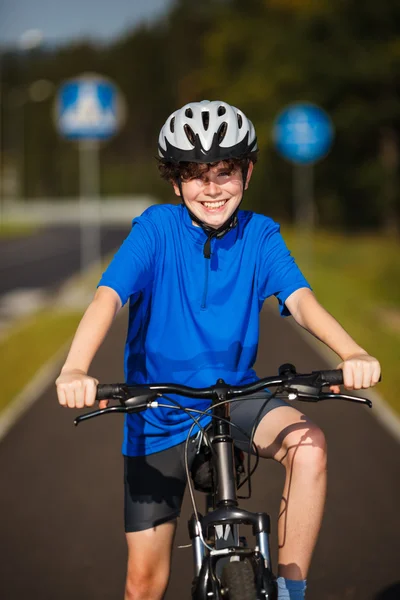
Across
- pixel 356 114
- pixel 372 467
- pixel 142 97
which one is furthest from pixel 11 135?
pixel 372 467

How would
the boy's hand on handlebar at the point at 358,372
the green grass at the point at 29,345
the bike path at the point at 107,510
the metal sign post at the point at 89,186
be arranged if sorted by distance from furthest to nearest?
the metal sign post at the point at 89,186 < the green grass at the point at 29,345 < the bike path at the point at 107,510 < the boy's hand on handlebar at the point at 358,372

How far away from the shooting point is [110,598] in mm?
4523

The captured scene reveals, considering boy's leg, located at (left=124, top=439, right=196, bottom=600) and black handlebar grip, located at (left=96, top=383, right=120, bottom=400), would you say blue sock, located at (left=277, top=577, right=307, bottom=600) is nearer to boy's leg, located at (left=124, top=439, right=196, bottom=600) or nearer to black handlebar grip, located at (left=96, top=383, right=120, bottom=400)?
boy's leg, located at (left=124, top=439, right=196, bottom=600)

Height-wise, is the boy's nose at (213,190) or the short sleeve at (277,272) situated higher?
the boy's nose at (213,190)

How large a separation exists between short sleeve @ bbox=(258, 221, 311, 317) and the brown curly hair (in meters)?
0.24

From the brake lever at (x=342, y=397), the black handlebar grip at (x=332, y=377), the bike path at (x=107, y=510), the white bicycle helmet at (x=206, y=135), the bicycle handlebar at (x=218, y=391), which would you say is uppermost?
the white bicycle helmet at (x=206, y=135)

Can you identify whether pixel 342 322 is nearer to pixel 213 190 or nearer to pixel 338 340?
pixel 213 190

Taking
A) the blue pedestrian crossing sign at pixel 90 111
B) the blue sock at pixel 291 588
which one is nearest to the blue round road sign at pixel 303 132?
the blue pedestrian crossing sign at pixel 90 111

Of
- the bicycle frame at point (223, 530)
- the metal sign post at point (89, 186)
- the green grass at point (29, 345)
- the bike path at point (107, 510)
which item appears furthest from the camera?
the metal sign post at point (89, 186)

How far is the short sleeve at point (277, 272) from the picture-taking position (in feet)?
10.9

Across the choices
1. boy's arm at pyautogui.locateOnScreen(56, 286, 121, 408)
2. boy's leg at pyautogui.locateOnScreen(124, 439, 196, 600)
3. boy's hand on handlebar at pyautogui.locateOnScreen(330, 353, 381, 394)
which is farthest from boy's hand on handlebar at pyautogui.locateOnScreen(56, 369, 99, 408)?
boy's hand on handlebar at pyautogui.locateOnScreen(330, 353, 381, 394)

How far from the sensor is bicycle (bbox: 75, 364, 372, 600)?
9.00 feet

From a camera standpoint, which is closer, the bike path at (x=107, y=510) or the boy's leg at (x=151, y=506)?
the boy's leg at (x=151, y=506)

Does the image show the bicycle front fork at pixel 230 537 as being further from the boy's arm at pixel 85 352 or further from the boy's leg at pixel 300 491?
the boy's arm at pixel 85 352
